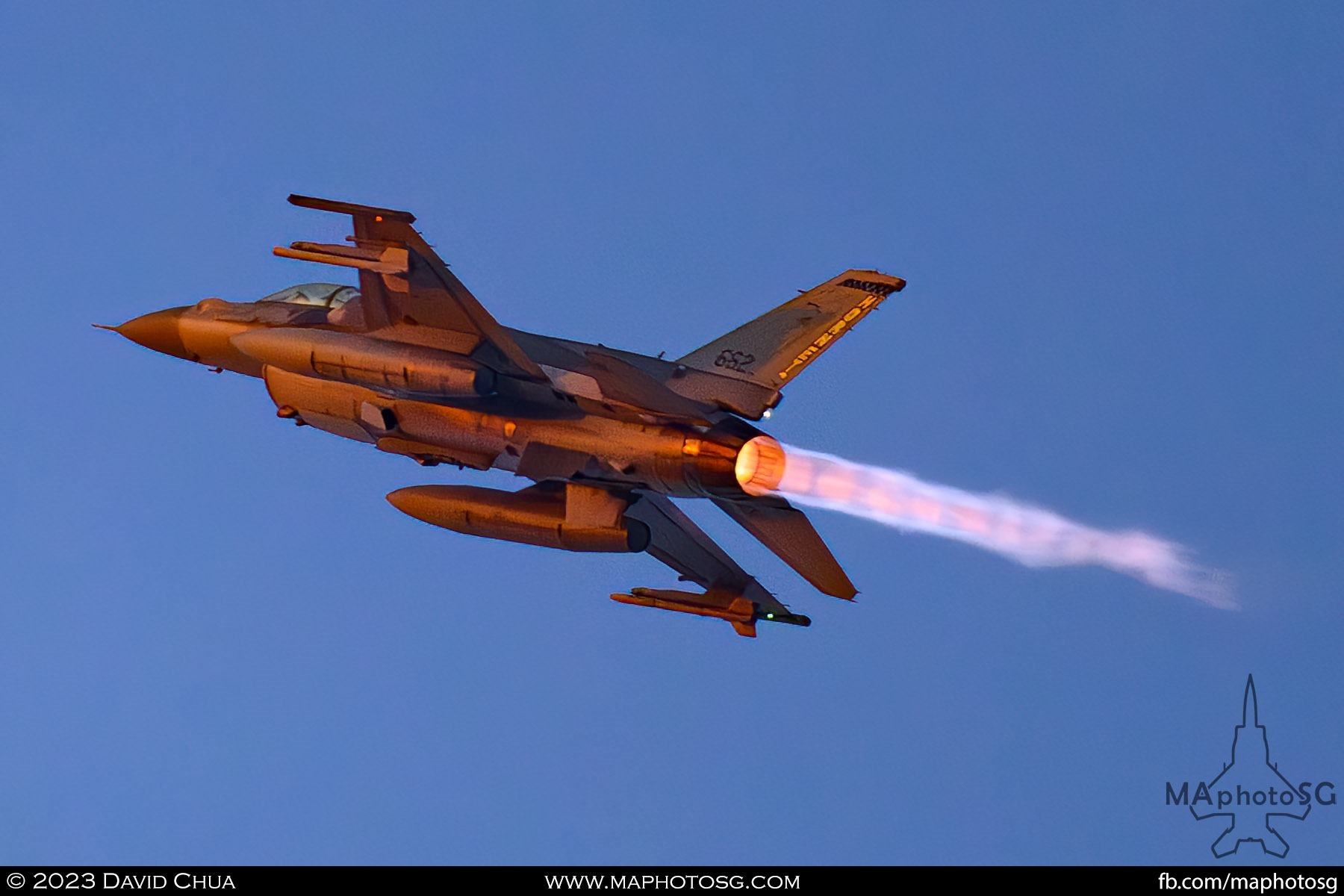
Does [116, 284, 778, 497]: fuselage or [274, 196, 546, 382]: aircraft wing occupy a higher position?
[274, 196, 546, 382]: aircraft wing

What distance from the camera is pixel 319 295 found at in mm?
23453

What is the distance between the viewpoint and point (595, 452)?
2216 centimetres

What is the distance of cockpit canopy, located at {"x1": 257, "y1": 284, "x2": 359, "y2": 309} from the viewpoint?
917 inches

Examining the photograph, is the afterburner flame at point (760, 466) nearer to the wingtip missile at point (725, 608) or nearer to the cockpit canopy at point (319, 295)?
the wingtip missile at point (725, 608)

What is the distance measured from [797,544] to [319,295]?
5590 millimetres

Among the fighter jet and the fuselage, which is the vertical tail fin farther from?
the fuselage

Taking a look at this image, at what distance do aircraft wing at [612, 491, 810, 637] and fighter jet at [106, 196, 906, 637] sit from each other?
0.95 meters

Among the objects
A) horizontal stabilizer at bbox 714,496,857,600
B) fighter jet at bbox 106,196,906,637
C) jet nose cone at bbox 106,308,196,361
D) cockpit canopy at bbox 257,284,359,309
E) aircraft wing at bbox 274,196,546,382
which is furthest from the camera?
jet nose cone at bbox 106,308,196,361

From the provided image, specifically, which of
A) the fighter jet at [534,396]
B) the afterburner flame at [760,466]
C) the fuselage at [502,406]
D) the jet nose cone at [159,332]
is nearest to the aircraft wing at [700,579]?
the fighter jet at [534,396]

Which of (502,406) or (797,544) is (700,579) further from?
(502,406)

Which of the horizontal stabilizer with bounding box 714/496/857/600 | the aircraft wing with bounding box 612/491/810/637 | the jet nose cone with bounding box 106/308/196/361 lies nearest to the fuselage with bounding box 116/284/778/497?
the horizontal stabilizer with bounding box 714/496/857/600

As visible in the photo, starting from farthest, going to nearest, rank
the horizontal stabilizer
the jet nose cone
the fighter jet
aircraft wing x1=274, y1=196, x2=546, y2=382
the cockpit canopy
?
the jet nose cone → the cockpit canopy → the horizontal stabilizer → the fighter jet → aircraft wing x1=274, y1=196, x2=546, y2=382
